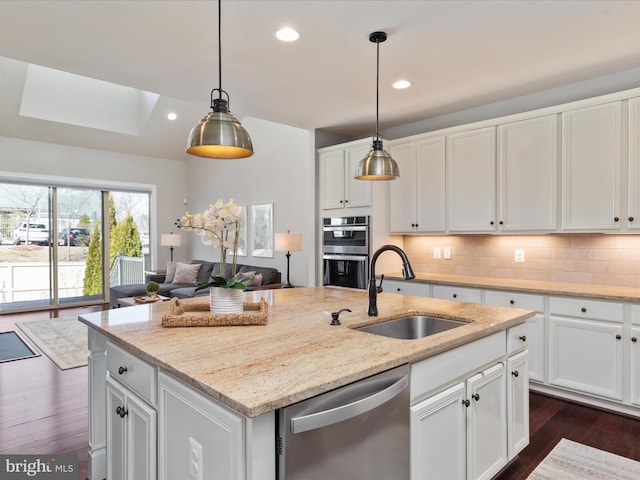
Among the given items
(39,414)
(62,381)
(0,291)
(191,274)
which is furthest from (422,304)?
(0,291)

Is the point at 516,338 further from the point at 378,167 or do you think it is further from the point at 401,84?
the point at 401,84

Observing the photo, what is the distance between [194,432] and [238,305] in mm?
823

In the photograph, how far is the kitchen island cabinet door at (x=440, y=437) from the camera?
154 cm

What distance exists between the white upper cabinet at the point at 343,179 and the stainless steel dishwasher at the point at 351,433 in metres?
3.10

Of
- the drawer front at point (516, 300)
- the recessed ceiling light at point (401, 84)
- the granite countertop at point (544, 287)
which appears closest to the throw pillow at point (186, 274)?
the granite countertop at point (544, 287)

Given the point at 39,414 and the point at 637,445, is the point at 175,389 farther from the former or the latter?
the point at 637,445

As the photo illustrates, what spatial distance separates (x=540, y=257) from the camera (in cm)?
372

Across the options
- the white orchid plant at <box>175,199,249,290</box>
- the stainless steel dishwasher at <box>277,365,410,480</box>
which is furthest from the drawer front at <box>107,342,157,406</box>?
the stainless steel dishwasher at <box>277,365,410,480</box>

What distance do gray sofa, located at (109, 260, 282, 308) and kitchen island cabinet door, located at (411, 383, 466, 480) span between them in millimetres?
3833

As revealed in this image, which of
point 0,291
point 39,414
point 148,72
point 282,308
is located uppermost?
point 148,72

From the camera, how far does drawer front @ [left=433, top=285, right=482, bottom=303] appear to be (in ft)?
11.7

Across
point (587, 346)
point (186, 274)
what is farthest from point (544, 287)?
point (186, 274)

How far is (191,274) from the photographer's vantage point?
7.00 metres

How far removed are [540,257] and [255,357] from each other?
3.26 metres
